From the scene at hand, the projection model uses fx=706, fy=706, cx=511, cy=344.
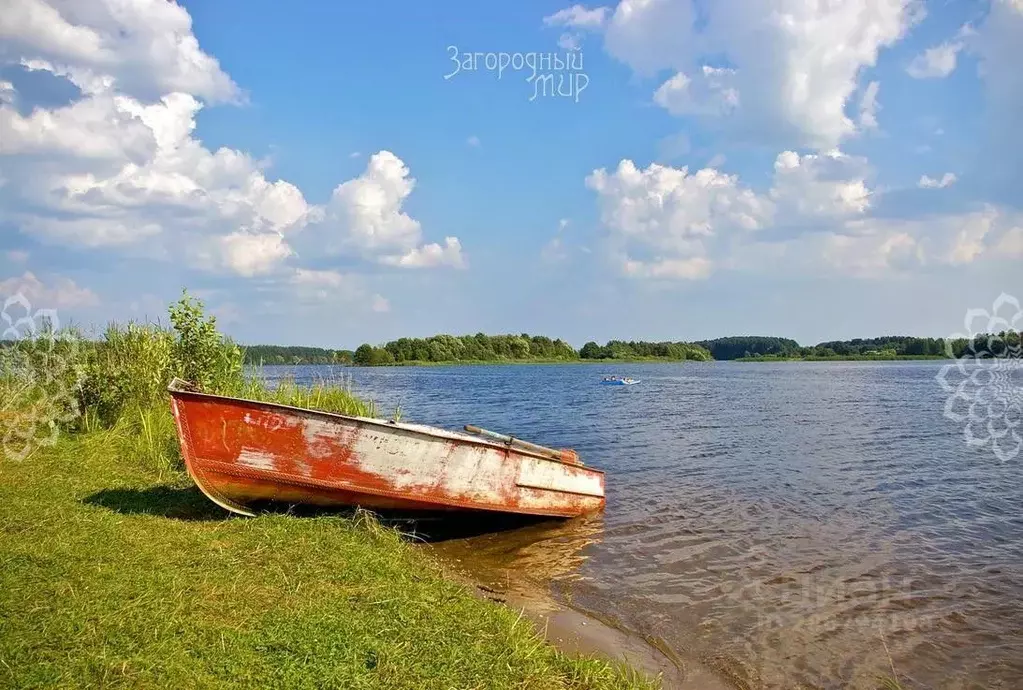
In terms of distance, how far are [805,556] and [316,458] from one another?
613 cm

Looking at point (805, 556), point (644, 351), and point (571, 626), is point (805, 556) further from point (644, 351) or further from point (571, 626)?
point (644, 351)

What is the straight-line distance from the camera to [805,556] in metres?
8.88

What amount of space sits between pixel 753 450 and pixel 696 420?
7.03 meters

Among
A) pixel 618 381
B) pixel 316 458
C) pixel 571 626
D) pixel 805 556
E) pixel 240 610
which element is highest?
pixel 316 458

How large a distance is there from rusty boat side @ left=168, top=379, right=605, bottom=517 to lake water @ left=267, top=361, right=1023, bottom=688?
4.21 feet

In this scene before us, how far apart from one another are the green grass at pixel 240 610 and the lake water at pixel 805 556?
1.76 m

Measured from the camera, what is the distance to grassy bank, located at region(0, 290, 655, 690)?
4.27m

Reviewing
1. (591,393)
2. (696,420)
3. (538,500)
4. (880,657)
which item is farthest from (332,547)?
(591,393)

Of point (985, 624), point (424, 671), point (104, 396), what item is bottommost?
point (985, 624)

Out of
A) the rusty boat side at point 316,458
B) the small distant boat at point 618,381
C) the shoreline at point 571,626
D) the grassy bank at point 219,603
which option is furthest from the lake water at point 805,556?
the small distant boat at point 618,381

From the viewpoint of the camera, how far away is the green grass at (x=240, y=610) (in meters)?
4.25

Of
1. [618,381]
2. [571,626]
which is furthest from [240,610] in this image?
[618,381]

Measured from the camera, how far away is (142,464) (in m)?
11.0

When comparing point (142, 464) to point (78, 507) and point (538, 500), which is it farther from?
point (538, 500)
